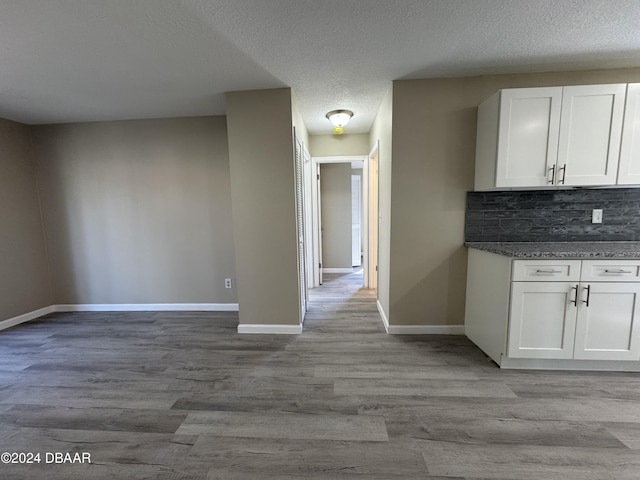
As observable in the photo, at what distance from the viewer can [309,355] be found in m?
2.32

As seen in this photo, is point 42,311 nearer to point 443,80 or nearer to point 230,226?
point 230,226

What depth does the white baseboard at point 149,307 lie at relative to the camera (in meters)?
3.42

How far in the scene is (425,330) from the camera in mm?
2639

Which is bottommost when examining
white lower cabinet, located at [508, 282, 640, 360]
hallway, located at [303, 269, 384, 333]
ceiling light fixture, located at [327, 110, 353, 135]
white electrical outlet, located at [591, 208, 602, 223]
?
→ hallway, located at [303, 269, 384, 333]

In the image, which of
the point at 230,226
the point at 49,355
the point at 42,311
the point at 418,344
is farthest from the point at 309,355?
the point at 42,311

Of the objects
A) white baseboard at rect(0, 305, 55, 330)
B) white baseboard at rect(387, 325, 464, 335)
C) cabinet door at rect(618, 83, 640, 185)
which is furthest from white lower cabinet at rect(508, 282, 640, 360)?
white baseboard at rect(0, 305, 55, 330)

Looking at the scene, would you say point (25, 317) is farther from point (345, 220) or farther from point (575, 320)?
point (575, 320)

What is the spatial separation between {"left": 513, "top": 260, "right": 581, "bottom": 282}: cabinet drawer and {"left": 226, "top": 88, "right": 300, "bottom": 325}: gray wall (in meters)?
1.85

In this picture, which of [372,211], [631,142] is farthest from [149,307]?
[631,142]

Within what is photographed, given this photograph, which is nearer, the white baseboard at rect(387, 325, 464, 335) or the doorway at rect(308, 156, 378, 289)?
the white baseboard at rect(387, 325, 464, 335)

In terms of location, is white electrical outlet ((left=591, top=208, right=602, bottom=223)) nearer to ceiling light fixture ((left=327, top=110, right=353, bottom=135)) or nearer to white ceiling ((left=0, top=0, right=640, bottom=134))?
white ceiling ((left=0, top=0, right=640, bottom=134))

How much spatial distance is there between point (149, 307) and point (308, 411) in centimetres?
282

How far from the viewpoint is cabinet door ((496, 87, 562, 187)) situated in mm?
2018

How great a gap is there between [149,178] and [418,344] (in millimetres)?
3623
